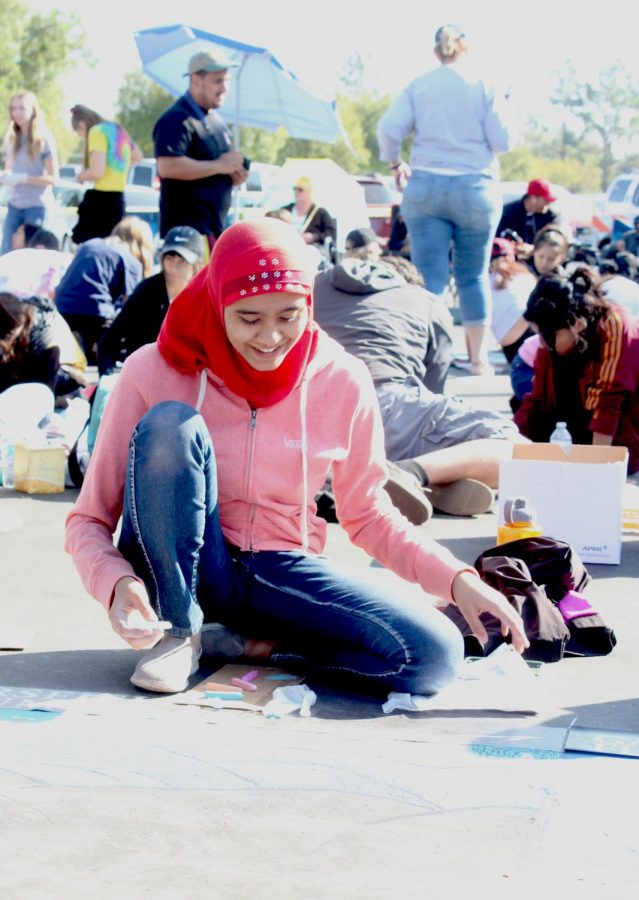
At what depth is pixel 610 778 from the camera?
292cm

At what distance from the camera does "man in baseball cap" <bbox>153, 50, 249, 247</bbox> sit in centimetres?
814

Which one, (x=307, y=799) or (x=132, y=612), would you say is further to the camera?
(x=132, y=612)

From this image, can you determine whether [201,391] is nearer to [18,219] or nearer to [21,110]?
[21,110]

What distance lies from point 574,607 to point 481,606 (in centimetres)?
83

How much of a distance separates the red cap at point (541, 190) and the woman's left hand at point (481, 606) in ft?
31.7

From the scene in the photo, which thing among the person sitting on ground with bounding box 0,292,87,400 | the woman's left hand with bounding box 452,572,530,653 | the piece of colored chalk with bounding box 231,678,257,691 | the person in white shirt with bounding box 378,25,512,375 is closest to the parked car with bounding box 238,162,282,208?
the person in white shirt with bounding box 378,25,512,375

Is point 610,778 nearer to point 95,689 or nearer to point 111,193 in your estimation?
point 95,689

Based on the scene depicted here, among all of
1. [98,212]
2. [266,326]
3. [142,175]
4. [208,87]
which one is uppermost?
[208,87]

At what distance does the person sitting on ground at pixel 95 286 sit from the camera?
902 cm

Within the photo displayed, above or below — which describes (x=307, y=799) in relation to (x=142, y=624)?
below

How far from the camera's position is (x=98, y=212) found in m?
10.7

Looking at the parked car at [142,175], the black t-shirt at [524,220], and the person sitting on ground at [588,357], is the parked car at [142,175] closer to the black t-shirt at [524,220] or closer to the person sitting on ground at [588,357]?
the black t-shirt at [524,220]

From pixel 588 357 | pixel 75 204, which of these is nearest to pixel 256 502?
pixel 588 357

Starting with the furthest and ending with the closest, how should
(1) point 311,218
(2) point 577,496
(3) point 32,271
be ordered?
(1) point 311,218
(3) point 32,271
(2) point 577,496
